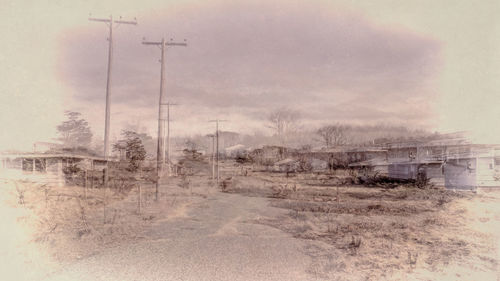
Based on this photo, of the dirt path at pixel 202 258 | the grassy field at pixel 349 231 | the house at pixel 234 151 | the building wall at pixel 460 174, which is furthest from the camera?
the house at pixel 234 151

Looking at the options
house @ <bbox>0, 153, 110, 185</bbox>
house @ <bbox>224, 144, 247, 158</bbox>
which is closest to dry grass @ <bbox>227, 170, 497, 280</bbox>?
house @ <bbox>0, 153, 110, 185</bbox>

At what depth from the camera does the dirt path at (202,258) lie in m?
6.66

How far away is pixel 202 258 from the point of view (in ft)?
24.4

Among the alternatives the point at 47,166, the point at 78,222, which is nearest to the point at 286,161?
the point at 47,166

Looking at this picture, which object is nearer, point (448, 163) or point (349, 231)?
point (349, 231)

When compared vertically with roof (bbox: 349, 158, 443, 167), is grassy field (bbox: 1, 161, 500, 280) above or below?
below

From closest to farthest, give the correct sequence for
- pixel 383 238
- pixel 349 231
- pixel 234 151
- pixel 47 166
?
pixel 383 238 → pixel 349 231 → pixel 47 166 → pixel 234 151

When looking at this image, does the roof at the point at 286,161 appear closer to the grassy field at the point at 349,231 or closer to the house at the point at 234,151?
the house at the point at 234,151

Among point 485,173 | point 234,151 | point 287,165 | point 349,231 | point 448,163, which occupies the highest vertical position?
point 234,151

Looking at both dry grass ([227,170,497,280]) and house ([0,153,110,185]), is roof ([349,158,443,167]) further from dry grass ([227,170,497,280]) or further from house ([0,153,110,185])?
house ([0,153,110,185])

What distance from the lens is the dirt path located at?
21.9ft

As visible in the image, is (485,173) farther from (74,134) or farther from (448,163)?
(74,134)

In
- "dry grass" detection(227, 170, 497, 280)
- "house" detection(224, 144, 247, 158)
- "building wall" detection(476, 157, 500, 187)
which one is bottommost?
"dry grass" detection(227, 170, 497, 280)

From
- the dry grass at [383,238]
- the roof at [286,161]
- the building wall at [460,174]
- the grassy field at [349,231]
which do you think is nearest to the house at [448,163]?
the building wall at [460,174]
